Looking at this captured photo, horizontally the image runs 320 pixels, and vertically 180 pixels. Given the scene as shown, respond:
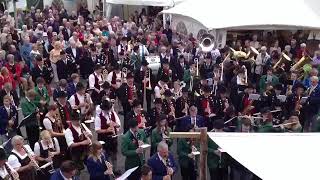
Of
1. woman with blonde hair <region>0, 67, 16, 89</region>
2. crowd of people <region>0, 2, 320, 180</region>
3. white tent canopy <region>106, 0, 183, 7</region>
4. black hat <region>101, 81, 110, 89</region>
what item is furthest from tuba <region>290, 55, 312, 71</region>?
white tent canopy <region>106, 0, 183, 7</region>

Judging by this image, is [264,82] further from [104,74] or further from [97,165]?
[97,165]

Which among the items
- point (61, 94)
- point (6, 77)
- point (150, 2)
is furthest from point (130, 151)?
point (150, 2)

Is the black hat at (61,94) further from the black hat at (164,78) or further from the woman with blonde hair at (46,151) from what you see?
the black hat at (164,78)

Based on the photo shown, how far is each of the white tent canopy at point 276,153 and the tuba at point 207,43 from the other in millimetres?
10286

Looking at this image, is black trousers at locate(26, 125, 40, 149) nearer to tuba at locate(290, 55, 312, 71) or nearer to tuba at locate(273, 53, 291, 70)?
tuba at locate(273, 53, 291, 70)

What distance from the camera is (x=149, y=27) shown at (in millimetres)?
23562

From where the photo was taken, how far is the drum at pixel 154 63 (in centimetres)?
1395

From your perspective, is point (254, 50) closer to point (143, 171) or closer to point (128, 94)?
point (128, 94)

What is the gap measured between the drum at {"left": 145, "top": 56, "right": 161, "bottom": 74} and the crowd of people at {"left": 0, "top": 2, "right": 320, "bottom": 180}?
6 cm

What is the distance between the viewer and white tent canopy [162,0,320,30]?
18672 mm

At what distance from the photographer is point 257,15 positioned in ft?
62.4

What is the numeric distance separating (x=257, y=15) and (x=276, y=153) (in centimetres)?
1367

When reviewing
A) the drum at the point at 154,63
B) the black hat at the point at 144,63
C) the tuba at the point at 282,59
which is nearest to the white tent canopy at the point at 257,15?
the tuba at the point at 282,59

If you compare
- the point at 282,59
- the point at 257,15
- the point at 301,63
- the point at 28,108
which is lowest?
the point at 28,108
